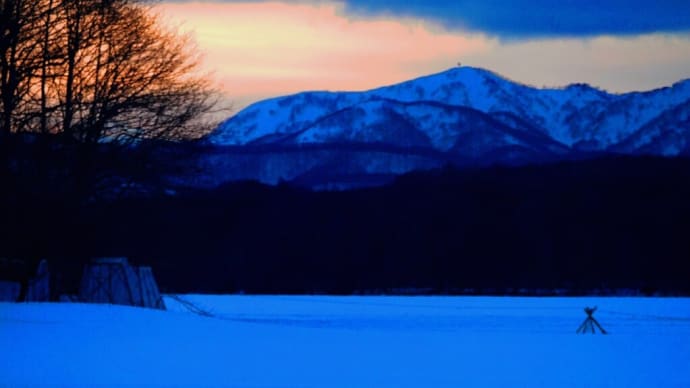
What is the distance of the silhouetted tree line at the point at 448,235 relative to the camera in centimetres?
7694

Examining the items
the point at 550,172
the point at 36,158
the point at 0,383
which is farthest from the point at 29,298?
the point at 550,172

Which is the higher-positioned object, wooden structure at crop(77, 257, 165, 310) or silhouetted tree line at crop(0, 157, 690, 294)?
silhouetted tree line at crop(0, 157, 690, 294)

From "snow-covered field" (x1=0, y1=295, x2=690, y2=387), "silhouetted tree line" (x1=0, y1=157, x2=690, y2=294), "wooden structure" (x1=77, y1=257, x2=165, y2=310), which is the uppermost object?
"silhouetted tree line" (x1=0, y1=157, x2=690, y2=294)

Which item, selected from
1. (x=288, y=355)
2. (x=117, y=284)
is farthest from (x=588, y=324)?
(x=288, y=355)

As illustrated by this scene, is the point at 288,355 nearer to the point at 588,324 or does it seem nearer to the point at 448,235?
the point at 588,324

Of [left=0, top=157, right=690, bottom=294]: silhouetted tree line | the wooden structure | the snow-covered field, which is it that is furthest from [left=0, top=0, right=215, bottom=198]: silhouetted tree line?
[left=0, top=157, right=690, bottom=294]: silhouetted tree line

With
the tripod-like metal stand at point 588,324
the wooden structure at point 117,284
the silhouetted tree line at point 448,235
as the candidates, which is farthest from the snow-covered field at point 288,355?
the silhouetted tree line at point 448,235

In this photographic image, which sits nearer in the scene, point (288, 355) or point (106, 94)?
point (288, 355)

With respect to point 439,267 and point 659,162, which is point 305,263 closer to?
point 439,267

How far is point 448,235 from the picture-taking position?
8762cm

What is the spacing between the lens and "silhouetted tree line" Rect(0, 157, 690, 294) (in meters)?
76.9

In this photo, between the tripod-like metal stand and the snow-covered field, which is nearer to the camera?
the snow-covered field

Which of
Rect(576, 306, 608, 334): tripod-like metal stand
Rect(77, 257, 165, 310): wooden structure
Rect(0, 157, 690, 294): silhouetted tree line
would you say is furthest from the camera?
Rect(0, 157, 690, 294): silhouetted tree line

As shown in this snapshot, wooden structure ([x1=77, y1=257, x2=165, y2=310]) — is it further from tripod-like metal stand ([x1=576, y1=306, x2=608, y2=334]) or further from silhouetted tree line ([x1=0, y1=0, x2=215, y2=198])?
tripod-like metal stand ([x1=576, y1=306, x2=608, y2=334])
